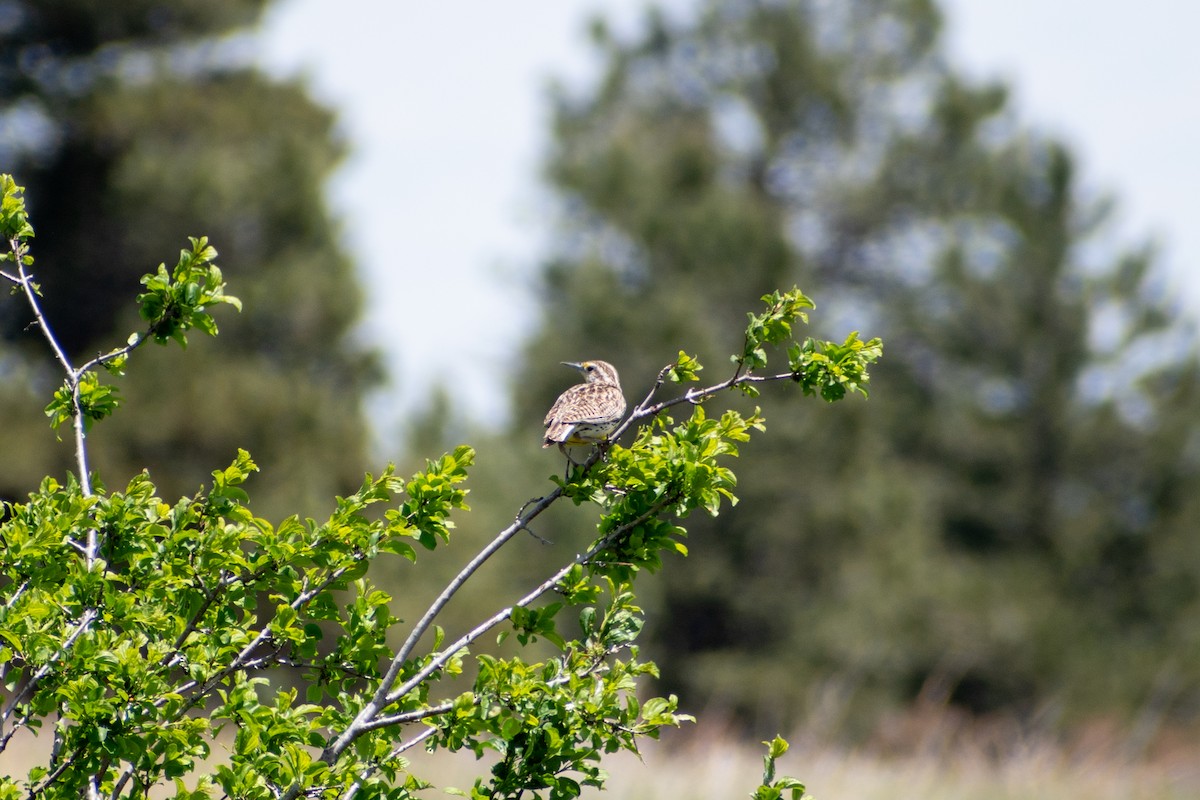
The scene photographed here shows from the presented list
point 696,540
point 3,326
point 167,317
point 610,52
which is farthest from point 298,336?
point 167,317

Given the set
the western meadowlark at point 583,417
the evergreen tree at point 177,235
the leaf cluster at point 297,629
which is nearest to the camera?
the leaf cluster at point 297,629

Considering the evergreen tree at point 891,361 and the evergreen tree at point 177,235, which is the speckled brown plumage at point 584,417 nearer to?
the evergreen tree at point 177,235

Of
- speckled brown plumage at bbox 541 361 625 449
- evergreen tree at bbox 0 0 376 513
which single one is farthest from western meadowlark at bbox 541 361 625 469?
evergreen tree at bbox 0 0 376 513

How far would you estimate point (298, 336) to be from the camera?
72.9 feet

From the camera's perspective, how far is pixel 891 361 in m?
33.3

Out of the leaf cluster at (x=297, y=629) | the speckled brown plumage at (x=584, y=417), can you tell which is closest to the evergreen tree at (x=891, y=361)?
the speckled brown plumage at (x=584, y=417)

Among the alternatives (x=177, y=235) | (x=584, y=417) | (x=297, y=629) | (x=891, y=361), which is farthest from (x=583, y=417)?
(x=891, y=361)

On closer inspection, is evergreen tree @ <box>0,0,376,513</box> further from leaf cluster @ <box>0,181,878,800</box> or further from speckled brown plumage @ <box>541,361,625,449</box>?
leaf cluster @ <box>0,181,878,800</box>

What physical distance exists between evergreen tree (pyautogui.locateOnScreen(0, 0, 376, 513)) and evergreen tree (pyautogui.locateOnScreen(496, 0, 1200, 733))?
21.5 ft

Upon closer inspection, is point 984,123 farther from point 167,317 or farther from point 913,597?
point 167,317

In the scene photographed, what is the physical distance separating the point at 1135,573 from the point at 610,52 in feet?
54.7

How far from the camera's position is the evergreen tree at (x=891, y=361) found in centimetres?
2805

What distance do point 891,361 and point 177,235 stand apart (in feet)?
56.3

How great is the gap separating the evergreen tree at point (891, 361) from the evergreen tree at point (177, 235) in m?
6.55
